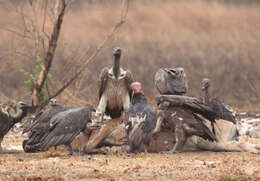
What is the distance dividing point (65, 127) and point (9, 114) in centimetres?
120

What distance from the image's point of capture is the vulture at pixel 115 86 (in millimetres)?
10172

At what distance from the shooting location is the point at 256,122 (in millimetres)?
16469

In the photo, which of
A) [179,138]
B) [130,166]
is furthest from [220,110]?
[130,166]

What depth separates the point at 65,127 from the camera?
31.0ft

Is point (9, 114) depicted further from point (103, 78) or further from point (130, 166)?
point (130, 166)

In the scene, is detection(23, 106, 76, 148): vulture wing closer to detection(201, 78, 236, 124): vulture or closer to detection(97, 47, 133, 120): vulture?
detection(97, 47, 133, 120): vulture

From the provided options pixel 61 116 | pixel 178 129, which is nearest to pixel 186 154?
pixel 178 129

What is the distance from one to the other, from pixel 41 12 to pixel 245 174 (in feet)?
30.9

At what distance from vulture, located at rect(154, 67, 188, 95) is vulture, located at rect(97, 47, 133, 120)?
57cm

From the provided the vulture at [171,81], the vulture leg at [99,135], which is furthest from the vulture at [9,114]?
the vulture at [171,81]

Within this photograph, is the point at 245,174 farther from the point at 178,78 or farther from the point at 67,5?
the point at 67,5

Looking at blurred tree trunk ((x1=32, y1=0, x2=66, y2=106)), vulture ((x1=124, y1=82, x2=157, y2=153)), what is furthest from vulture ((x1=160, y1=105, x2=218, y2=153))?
blurred tree trunk ((x1=32, y1=0, x2=66, y2=106))

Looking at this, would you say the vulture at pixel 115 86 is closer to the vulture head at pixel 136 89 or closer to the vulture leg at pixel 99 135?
the vulture leg at pixel 99 135

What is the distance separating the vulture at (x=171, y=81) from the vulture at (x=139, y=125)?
800 millimetres
